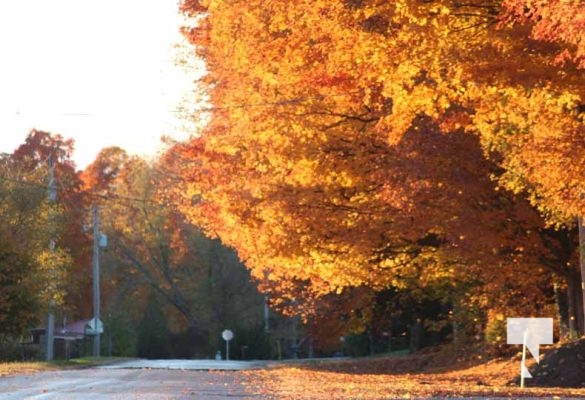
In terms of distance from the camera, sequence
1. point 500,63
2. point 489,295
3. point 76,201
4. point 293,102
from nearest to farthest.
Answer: point 500,63 → point 293,102 → point 489,295 → point 76,201

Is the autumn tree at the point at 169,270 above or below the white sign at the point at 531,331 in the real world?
above

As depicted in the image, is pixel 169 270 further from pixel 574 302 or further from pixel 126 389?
pixel 126 389

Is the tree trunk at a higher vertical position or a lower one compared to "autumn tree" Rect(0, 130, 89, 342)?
lower

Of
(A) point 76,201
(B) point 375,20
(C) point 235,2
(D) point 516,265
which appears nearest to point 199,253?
(A) point 76,201

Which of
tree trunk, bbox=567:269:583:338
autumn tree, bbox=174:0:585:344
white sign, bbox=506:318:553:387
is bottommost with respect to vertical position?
white sign, bbox=506:318:553:387

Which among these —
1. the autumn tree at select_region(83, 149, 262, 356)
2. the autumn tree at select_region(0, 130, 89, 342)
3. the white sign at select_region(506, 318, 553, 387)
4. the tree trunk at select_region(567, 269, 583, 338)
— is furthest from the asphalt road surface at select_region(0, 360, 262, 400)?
the autumn tree at select_region(83, 149, 262, 356)

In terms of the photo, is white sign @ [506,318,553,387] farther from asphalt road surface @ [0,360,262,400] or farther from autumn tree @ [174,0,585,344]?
asphalt road surface @ [0,360,262,400]

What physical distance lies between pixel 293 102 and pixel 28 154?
5705cm

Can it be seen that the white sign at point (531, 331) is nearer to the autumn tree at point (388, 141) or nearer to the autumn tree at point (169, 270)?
the autumn tree at point (388, 141)

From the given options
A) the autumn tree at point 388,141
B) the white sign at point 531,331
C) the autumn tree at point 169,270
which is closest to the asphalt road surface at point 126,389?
the white sign at point 531,331

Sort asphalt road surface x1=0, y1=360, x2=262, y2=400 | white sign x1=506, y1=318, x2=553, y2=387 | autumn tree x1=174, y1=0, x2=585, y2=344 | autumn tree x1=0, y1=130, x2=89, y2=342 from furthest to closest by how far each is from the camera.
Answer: autumn tree x1=0, y1=130, x2=89, y2=342 → white sign x1=506, y1=318, x2=553, y2=387 → asphalt road surface x1=0, y1=360, x2=262, y2=400 → autumn tree x1=174, y1=0, x2=585, y2=344

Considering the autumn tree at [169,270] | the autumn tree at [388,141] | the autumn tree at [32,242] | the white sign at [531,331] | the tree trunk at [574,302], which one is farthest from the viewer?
the autumn tree at [169,270]

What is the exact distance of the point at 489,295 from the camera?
32688 millimetres

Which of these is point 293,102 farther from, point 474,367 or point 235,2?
point 474,367
